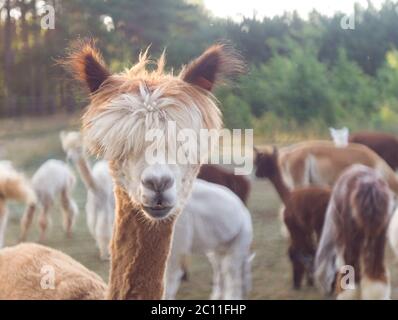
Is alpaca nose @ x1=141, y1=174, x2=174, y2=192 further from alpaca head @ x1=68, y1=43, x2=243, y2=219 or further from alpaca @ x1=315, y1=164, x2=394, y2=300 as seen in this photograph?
alpaca @ x1=315, y1=164, x2=394, y2=300

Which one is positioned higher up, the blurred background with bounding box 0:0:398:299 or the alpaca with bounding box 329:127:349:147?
the blurred background with bounding box 0:0:398:299

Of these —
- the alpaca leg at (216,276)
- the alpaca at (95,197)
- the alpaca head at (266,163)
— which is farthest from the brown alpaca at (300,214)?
the alpaca at (95,197)

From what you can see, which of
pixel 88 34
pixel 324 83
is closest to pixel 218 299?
pixel 324 83

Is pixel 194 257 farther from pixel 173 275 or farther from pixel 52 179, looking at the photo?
pixel 52 179

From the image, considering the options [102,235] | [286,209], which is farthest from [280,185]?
[102,235]

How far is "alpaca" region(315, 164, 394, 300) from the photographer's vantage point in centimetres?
188

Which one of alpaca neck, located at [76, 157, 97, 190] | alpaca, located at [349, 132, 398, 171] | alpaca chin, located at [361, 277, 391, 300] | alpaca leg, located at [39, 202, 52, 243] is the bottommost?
alpaca chin, located at [361, 277, 391, 300]

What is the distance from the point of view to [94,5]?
72.4 inches

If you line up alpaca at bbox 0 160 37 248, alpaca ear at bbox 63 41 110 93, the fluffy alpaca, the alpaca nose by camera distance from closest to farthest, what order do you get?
the alpaca nose < alpaca ear at bbox 63 41 110 93 < the fluffy alpaca < alpaca at bbox 0 160 37 248

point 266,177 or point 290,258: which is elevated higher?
point 266,177

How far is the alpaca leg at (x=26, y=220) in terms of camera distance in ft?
6.13

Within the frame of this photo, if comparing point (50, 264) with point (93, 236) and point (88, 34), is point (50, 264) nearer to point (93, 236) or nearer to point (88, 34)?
point (93, 236)

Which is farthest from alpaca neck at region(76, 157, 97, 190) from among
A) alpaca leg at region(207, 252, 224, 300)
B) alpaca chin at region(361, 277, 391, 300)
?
alpaca chin at region(361, 277, 391, 300)

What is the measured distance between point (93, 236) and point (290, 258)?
651 mm
